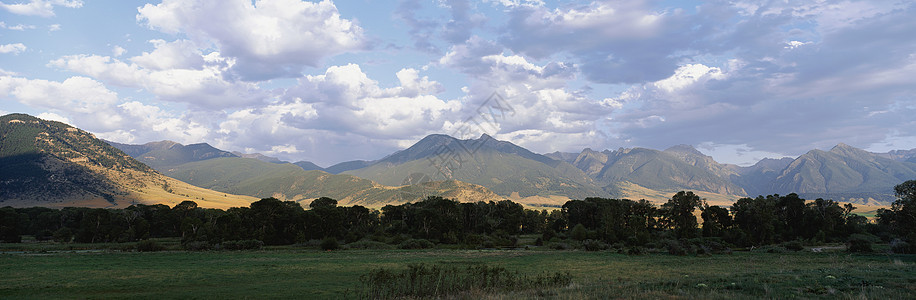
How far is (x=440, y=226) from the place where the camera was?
97.3 meters

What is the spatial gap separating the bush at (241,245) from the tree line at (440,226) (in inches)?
102

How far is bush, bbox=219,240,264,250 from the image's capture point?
238ft

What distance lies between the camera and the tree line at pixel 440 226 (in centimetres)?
8200

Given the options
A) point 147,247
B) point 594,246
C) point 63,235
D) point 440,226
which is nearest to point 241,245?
point 147,247

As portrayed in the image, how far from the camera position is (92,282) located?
109 ft

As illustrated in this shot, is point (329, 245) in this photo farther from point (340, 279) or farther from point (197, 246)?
point (340, 279)

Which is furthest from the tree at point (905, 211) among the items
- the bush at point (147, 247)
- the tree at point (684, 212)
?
the bush at point (147, 247)

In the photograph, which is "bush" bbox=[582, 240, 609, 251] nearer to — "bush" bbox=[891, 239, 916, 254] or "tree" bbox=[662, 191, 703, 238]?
"tree" bbox=[662, 191, 703, 238]

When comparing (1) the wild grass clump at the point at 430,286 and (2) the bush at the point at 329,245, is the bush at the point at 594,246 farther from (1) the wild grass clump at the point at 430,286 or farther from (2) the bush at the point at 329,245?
(1) the wild grass clump at the point at 430,286

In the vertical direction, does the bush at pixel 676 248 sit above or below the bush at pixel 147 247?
below

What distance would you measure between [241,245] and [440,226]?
3988 cm

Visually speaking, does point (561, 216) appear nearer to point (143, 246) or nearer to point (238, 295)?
point (143, 246)

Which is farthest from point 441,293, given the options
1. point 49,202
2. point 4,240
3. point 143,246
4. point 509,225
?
point 49,202

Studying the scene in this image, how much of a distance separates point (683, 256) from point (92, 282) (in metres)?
65.3
